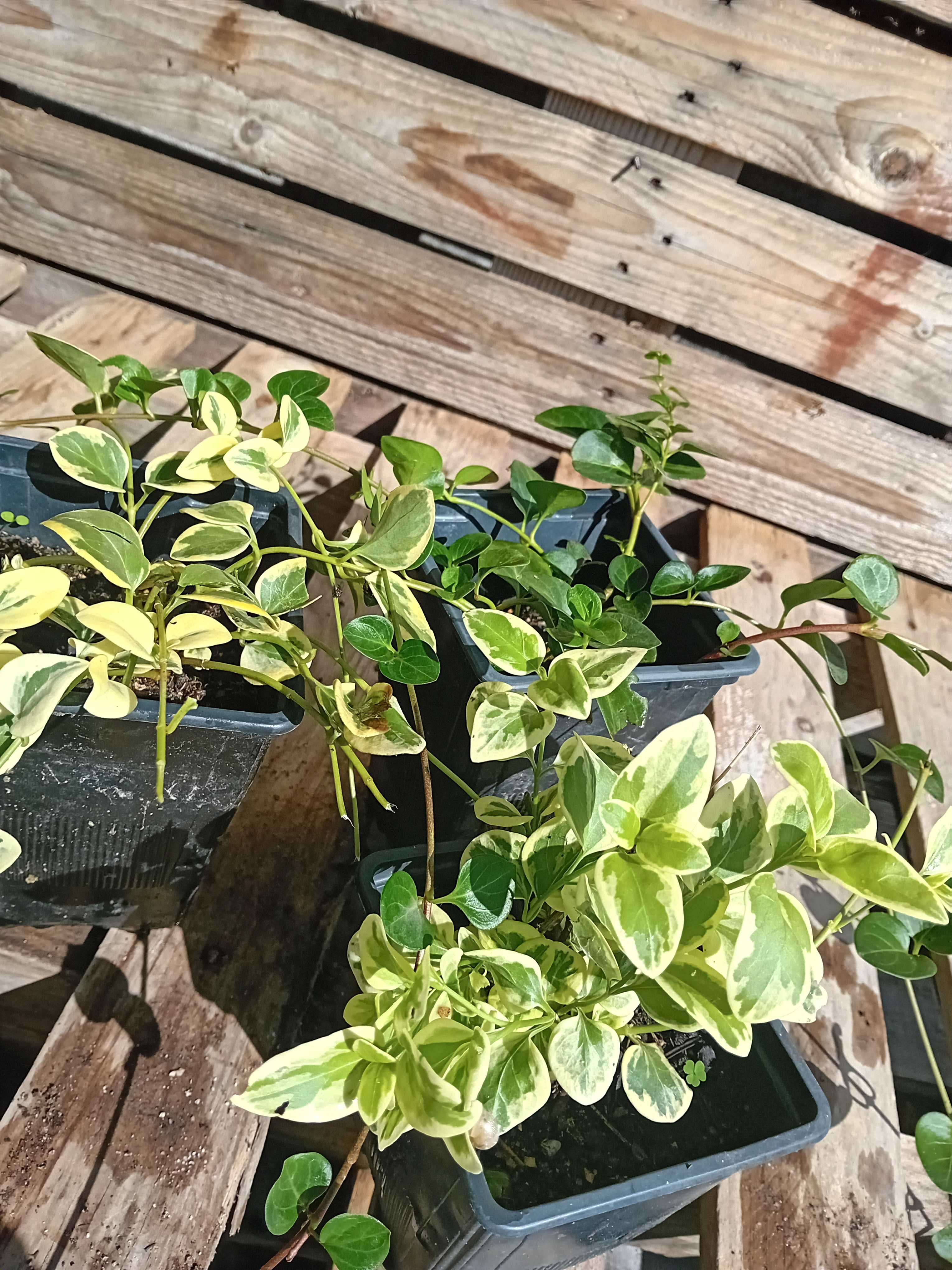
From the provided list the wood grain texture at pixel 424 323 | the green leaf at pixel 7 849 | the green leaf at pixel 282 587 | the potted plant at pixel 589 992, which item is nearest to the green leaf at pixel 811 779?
the potted plant at pixel 589 992

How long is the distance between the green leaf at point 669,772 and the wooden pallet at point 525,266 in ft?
1.19

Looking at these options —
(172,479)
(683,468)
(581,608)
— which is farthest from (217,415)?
(683,468)

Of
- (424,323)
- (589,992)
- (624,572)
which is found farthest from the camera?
(424,323)

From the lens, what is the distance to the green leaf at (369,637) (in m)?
0.52

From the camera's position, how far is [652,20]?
949mm

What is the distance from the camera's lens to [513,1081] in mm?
448

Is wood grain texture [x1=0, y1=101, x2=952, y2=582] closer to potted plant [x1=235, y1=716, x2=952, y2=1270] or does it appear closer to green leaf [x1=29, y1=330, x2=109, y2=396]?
green leaf [x1=29, y1=330, x2=109, y2=396]

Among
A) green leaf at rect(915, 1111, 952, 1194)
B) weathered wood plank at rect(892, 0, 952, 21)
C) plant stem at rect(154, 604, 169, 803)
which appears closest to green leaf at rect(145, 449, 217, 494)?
plant stem at rect(154, 604, 169, 803)

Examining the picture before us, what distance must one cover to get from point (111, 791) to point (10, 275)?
94 cm

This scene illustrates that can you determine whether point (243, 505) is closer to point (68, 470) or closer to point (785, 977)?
point (68, 470)

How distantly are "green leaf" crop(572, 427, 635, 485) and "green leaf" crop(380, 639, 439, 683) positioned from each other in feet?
1.00

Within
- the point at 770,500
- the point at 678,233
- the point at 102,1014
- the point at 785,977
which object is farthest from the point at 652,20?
the point at 102,1014

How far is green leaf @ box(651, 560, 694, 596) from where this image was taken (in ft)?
2.28

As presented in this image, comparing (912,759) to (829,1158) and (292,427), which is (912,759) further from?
(292,427)
